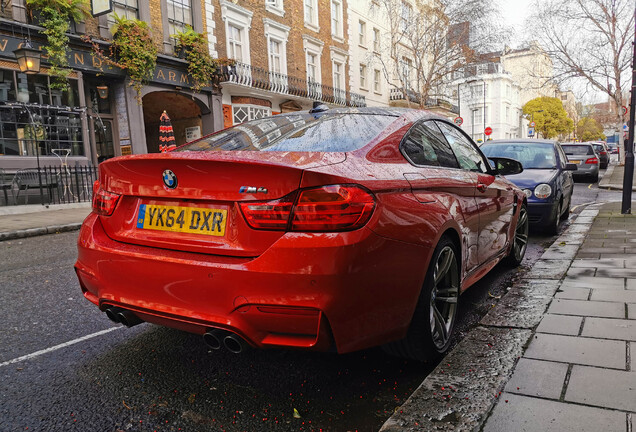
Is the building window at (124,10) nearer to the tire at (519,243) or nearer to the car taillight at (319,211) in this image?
the tire at (519,243)

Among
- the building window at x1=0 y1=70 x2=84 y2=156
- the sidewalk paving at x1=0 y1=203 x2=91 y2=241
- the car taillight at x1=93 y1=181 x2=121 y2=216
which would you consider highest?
the building window at x1=0 y1=70 x2=84 y2=156

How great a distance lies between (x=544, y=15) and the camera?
29.0 meters

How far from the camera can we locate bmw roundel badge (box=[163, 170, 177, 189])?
2219 mm

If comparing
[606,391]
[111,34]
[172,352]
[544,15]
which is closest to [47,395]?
[172,352]

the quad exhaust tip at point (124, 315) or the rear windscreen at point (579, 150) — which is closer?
the quad exhaust tip at point (124, 315)

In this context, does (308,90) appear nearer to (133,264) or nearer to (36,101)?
(36,101)

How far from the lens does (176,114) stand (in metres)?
20.4

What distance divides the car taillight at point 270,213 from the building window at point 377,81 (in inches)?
1238

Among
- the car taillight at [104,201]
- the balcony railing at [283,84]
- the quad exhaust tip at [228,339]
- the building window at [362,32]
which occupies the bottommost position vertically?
the quad exhaust tip at [228,339]

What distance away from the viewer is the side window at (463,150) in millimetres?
3529

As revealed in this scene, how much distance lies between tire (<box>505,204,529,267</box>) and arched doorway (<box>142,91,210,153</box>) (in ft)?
51.8

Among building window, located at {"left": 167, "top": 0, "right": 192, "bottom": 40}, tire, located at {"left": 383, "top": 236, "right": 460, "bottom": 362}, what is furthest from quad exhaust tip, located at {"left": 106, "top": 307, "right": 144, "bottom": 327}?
building window, located at {"left": 167, "top": 0, "right": 192, "bottom": 40}

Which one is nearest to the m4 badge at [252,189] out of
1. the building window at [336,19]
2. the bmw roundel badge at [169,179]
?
the bmw roundel badge at [169,179]

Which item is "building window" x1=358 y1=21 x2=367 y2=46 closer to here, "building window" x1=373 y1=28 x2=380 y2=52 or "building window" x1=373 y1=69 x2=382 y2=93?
"building window" x1=373 y1=28 x2=380 y2=52
